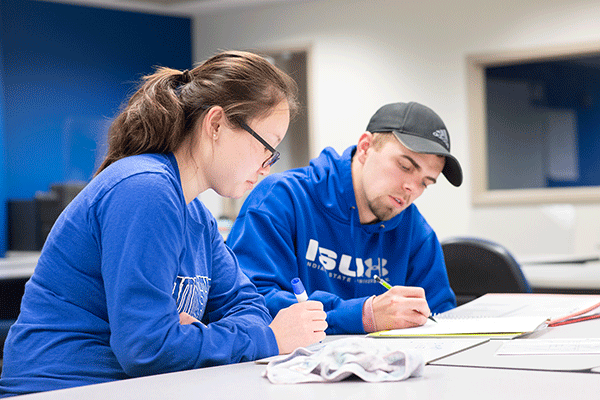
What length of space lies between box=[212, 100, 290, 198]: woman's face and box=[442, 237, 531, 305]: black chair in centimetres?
122

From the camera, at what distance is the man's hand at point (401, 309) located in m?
1.39

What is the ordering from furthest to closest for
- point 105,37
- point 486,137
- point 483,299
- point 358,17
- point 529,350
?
1. point 105,37
2. point 358,17
3. point 486,137
4. point 483,299
5. point 529,350

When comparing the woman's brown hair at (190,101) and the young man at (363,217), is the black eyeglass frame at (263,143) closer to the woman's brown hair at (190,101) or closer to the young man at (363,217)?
the woman's brown hair at (190,101)

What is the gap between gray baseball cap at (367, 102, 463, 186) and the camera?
1.73 meters

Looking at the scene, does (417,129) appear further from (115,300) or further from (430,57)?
(430,57)

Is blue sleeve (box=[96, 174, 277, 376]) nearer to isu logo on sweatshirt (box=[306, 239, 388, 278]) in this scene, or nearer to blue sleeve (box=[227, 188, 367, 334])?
blue sleeve (box=[227, 188, 367, 334])

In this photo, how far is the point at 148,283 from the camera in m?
0.96

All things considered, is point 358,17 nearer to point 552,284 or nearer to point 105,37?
point 105,37

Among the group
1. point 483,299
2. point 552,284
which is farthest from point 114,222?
point 552,284

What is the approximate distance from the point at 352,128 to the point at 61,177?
9.52 ft

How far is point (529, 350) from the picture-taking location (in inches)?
42.3

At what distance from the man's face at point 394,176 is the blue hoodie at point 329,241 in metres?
0.05

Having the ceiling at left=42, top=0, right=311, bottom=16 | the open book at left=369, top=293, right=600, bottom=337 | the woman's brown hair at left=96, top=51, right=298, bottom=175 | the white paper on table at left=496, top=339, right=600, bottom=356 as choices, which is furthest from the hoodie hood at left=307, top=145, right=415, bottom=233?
the ceiling at left=42, top=0, right=311, bottom=16

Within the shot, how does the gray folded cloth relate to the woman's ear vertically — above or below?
below
